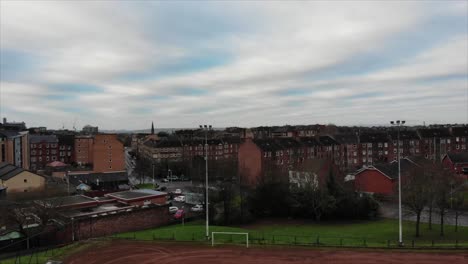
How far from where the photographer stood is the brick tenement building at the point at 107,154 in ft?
249

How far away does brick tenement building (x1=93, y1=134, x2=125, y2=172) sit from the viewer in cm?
7594

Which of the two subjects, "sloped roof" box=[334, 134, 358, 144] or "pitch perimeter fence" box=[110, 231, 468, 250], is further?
"sloped roof" box=[334, 134, 358, 144]

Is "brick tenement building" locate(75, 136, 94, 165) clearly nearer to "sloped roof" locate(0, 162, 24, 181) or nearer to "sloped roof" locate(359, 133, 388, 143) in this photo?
"sloped roof" locate(0, 162, 24, 181)

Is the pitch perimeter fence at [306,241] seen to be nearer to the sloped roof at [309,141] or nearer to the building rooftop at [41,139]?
the sloped roof at [309,141]

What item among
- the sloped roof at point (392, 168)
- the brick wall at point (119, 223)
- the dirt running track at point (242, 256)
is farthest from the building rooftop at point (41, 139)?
the dirt running track at point (242, 256)

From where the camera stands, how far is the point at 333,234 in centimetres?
3177

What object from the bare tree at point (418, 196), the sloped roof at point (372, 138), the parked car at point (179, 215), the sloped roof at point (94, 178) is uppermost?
the sloped roof at point (372, 138)

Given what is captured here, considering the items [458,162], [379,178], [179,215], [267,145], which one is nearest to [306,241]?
[179,215]

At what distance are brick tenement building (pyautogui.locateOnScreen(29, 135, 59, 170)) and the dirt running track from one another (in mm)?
74515

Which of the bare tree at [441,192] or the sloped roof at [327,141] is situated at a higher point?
the sloped roof at [327,141]

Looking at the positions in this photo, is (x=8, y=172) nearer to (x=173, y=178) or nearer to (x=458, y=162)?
(x=173, y=178)

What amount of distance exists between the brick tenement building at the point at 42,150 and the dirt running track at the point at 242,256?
7452 cm

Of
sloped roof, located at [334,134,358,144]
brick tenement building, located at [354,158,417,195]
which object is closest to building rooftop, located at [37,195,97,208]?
brick tenement building, located at [354,158,417,195]

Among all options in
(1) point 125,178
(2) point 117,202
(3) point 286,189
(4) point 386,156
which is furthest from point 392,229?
(4) point 386,156
